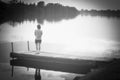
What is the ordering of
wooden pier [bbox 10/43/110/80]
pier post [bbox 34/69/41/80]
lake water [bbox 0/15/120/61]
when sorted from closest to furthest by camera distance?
wooden pier [bbox 10/43/110/80] < pier post [bbox 34/69/41/80] < lake water [bbox 0/15/120/61]

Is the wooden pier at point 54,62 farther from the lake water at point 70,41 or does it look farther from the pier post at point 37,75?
the lake water at point 70,41

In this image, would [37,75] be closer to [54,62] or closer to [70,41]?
[54,62]

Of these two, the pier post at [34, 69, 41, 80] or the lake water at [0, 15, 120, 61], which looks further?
the lake water at [0, 15, 120, 61]

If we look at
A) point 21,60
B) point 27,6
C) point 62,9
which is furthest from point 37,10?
point 21,60

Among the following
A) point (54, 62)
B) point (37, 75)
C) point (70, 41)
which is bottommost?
point (37, 75)

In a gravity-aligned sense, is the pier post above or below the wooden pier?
below

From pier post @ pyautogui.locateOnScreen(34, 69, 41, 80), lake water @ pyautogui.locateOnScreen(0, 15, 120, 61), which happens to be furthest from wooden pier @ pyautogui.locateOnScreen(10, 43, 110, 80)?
lake water @ pyautogui.locateOnScreen(0, 15, 120, 61)

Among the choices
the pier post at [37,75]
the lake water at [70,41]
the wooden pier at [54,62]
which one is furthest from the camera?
the lake water at [70,41]

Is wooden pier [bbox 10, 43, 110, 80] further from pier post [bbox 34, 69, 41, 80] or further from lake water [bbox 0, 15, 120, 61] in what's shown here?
lake water [bbox 0, 15, 120, 61]

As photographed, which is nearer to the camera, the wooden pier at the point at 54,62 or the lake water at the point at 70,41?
the wooden pier at the point at 54,62

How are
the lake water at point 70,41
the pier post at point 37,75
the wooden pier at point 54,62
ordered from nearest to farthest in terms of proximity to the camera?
the wooden pier at point 54,62 → the pier post at point 37,75 → the lake water at point 70,41

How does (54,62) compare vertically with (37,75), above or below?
above

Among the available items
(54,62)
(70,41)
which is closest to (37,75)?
(54,62)

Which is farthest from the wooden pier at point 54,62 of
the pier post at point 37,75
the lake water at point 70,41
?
the lake water at point 70,41
